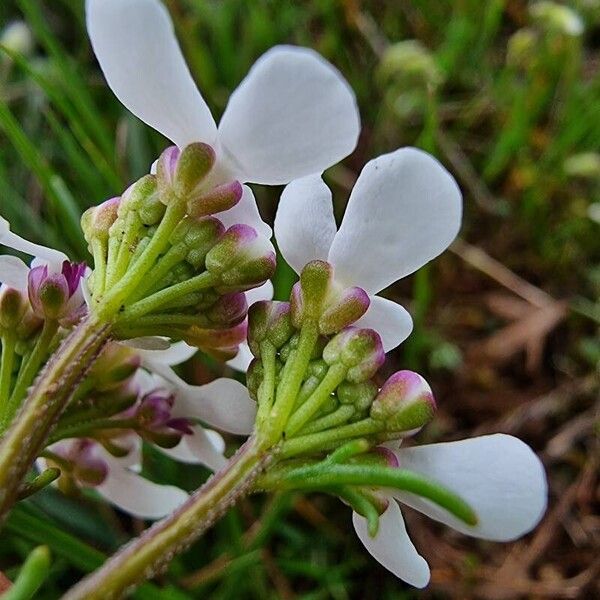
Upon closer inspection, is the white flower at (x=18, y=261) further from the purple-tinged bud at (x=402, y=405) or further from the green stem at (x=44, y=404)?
the purple-tinged bud at (x=402, y=405)

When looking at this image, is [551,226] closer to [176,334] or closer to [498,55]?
[498,55]

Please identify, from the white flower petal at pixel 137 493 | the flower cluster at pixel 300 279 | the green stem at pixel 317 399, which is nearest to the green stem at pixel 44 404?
the flower cluster at pixel 300 279

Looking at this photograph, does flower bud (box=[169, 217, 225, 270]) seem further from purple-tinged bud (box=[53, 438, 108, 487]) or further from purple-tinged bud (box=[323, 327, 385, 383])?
purple-tinged bud (box=[53, 438, 108, 487])

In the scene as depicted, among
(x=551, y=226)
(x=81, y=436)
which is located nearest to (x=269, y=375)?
(x=81, y=436)

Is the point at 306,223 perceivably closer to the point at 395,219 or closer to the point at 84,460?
the point at 395,219

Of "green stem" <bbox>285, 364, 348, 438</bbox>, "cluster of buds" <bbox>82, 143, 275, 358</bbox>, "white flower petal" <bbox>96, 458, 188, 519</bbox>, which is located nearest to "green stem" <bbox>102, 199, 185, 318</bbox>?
"cluster of buds" <bbox>82, 143, 275, 358</bbox>

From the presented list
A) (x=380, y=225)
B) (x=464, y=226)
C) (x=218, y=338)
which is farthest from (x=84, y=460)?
(x=464, y=226)
